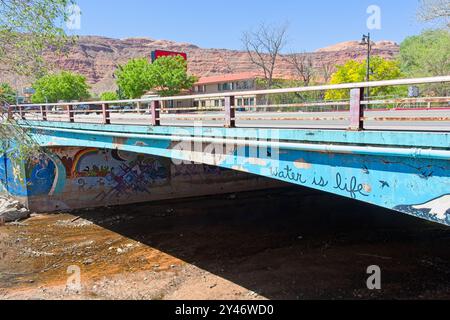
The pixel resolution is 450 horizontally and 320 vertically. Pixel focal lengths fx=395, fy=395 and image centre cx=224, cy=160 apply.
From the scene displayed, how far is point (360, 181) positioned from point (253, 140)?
254 cm

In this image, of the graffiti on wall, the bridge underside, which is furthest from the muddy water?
the bridge underside

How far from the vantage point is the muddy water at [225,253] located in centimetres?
1143

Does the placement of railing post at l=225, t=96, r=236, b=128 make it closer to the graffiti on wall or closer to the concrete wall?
the concrete wall

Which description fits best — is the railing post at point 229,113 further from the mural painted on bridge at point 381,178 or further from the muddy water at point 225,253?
the muddy water at point 225,253

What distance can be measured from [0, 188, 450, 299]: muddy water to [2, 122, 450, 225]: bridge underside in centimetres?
443

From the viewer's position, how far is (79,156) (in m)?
20.8

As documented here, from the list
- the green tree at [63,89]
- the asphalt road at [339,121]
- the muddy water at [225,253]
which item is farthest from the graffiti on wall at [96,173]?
the green tree at [63,89]

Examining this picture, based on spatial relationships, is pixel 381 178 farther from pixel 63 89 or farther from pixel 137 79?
pixel 63 89

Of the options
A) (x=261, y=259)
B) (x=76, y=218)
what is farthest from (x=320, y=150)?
(x=76, y=218)

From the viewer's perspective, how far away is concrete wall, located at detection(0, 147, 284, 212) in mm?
20219

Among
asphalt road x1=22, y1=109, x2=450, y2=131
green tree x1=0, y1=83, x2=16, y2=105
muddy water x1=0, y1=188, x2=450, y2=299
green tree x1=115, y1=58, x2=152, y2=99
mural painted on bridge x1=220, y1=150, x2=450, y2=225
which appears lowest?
muddy water x1=0, y1=188, x2=450, y2=299

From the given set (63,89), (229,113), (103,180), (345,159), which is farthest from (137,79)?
(345,159)

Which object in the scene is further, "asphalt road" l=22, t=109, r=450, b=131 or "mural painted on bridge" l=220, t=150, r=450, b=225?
"asphalt road" l=22, t=109, r=450, b=131
